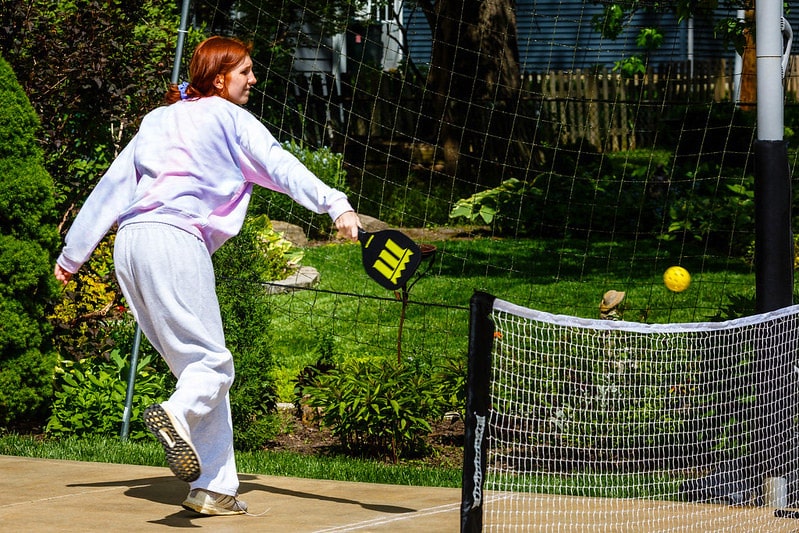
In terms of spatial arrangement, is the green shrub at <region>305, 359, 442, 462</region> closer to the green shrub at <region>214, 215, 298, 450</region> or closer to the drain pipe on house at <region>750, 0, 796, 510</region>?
the green shrub at <region>214, 215, 298, 450</region>

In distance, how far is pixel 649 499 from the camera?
4922mm

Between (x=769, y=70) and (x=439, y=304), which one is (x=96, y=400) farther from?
(x=769, y=70)

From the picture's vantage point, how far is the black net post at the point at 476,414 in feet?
11.4

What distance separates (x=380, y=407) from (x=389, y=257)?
2348 mm

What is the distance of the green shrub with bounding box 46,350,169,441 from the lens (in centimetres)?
691

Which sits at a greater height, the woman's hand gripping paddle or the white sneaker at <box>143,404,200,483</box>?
the woman's hand gripping paddle

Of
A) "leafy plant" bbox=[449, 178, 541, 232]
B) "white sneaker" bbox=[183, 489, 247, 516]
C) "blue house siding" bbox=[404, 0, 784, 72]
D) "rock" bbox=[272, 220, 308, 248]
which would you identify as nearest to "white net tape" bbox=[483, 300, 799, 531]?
"white sneaker" bbox=[183, 489, 247, 516]

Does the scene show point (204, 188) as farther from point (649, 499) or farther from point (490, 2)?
point (490, 2)

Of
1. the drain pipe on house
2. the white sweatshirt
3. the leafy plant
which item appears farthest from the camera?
the leafy plant

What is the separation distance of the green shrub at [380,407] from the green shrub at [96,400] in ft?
3.58

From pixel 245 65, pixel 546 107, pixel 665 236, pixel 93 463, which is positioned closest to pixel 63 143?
pixel 93 463

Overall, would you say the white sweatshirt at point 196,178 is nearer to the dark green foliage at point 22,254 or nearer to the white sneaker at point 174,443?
the white sneaker at point 174,443

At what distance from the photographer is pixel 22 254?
654 centimetres

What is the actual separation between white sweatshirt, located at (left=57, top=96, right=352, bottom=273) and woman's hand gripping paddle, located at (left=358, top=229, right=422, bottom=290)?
Result: 200 millimetres
